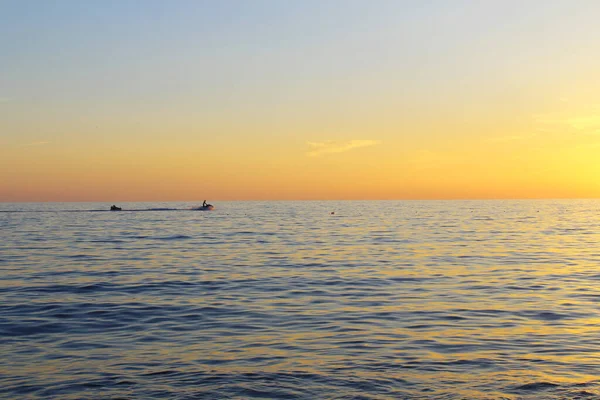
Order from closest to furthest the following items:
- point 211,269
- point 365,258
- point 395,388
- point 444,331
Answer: point 395,388
point 444,331
point 211,269
point 365,258

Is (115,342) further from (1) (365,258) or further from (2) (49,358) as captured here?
(1) (365,258)

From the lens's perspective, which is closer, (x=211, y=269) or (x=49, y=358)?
A: (x=49, y=358)

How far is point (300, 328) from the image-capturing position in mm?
18750

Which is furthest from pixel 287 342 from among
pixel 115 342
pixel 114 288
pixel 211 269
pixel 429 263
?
pixel 429 263

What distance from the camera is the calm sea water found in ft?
42.6

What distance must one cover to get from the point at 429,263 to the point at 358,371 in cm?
2365

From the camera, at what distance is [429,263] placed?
36750 millimetres

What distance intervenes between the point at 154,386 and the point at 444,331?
8.66 metres

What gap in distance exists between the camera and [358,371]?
13.9 metres

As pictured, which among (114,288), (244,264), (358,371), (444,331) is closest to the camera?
(358,371)

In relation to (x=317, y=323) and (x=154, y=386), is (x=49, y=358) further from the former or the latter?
(x=317, y=323)

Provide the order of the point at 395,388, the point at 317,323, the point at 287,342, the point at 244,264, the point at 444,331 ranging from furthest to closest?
the point at 244,264, the point at 317,323, the point at 444,331, the point at 287,342, the point at 395,388

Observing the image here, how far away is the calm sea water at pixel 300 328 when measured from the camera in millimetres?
12977

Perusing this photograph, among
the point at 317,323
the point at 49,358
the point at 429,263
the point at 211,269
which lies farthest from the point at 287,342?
the point at 429,263
